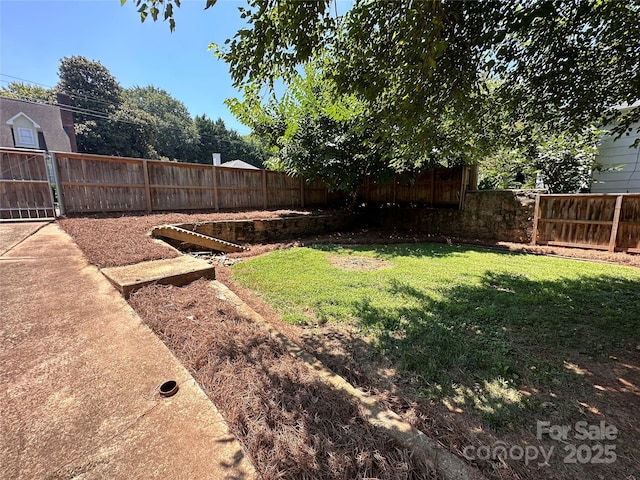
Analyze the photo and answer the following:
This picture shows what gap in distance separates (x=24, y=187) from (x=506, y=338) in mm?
10125

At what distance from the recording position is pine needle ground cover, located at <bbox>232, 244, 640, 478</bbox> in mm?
1957

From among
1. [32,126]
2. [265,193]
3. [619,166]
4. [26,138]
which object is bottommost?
[265,193]

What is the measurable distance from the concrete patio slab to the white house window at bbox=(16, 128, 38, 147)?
22800 mm

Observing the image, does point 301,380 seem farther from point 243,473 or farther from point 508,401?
point 508,401

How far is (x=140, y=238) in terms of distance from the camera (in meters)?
4.88

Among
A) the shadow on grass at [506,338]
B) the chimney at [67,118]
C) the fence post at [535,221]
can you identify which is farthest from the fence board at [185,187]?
the chimney at [67,118]

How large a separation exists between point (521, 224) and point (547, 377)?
6.95 meters

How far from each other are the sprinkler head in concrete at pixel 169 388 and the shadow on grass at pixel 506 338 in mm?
1761

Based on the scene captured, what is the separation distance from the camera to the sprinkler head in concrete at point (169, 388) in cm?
141

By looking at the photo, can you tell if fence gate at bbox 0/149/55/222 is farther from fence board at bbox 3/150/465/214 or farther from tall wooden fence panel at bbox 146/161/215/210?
tall wooden fence panel at bbox 146/161/215/210

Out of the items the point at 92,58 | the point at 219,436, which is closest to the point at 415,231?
the point at 219,436

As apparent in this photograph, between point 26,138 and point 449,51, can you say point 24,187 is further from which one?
point 26,138

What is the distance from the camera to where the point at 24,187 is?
643cm


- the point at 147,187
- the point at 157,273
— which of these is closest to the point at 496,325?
the point at 157,273
